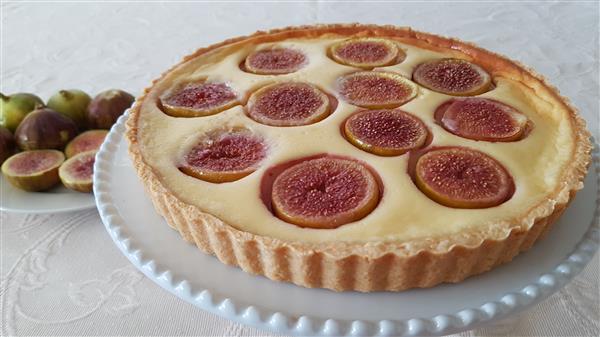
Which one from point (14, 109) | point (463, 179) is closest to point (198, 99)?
point (463, 179)

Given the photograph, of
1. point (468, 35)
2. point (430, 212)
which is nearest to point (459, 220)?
point (430, 212)

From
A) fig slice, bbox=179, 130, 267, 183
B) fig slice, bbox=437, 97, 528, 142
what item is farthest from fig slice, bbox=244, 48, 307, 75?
fig slice, bbox=437, 97, 528, 142

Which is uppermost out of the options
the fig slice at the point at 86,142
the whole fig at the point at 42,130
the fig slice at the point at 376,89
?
the fig slice at the point at 376,89

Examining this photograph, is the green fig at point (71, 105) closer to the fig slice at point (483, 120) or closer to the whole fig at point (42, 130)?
the whole fig at point (42, 130)

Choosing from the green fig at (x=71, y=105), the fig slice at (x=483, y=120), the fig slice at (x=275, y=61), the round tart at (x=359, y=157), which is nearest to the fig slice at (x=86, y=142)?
the green fig at (x=71, y=105)

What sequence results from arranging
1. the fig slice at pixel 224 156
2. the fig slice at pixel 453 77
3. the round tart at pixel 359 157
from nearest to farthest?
the round tart at pixel 359 157 → the fig slice at pixel 224 156 → the fig slice at pixel 453 77
